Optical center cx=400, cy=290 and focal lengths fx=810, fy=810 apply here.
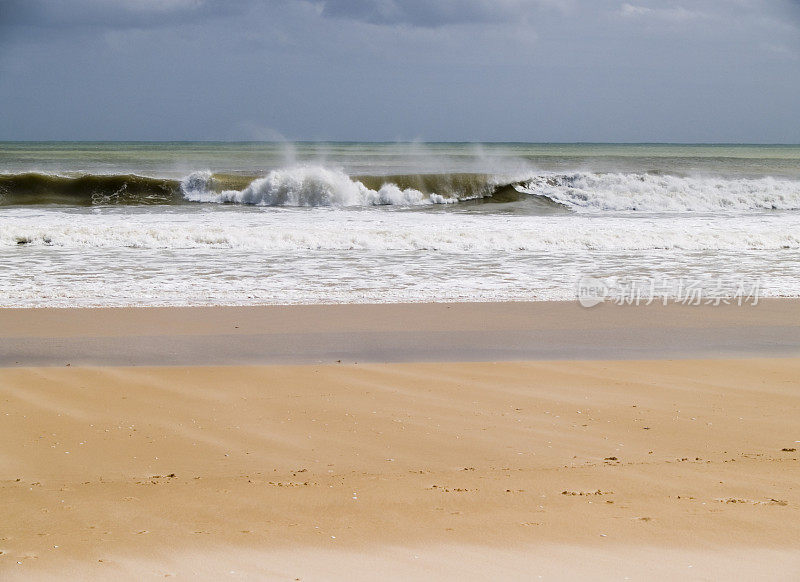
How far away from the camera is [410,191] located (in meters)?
26.2

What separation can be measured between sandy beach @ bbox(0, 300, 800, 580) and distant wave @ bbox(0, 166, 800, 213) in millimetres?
18898

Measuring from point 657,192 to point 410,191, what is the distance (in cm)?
789

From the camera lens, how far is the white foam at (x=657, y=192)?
81.7 feet

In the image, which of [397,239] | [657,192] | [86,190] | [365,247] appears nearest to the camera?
[365,247]

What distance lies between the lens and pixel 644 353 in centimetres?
631

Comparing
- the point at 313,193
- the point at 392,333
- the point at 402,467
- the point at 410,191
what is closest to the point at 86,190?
the point at 313,193

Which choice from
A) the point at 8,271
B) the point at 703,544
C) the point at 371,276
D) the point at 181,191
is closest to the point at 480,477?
the point at 703,544

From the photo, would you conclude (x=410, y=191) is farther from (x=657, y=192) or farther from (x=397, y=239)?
(x=397, y=239)

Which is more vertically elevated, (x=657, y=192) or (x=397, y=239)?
(x=657, y=192)

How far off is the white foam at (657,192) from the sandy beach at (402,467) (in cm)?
1912

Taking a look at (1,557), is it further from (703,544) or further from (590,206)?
(590,206)

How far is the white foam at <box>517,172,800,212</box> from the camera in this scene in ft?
81.7

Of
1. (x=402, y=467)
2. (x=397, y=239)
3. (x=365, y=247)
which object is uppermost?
(x=397, y=239)

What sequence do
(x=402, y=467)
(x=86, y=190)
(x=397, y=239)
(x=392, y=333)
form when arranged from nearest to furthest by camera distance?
(x=402, y=467), (x=392, y=333), (x=397, y=239), (x=86, y=190)
